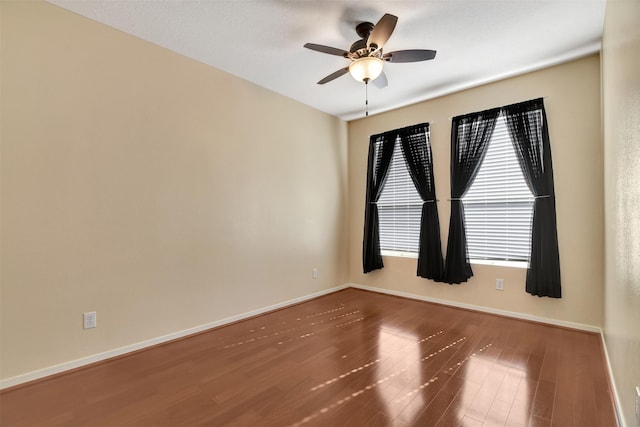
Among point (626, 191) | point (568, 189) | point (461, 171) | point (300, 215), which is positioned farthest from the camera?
point (300, 215)

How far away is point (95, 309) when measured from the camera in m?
2.45

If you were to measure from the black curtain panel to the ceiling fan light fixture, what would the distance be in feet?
6.10

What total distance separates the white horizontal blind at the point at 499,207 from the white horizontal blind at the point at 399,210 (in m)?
0.73

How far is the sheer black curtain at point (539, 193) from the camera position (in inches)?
123

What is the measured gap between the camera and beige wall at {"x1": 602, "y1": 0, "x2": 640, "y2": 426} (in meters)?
1.31

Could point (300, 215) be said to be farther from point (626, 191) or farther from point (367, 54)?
point (626, 191)

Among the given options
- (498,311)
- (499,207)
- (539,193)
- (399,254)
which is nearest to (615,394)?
(498,311)

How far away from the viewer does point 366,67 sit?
2.47 meters

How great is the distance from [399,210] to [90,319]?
3.80 m

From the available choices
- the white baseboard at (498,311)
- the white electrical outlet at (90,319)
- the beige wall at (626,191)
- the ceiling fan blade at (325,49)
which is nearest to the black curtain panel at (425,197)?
the white baseboard at (498,311)

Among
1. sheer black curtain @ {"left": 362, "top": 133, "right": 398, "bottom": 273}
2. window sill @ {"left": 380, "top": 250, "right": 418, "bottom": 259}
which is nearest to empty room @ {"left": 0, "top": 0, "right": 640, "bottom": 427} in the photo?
window sill @ {"left": 380, "top": 250, "right": 418, "bottom": 259}

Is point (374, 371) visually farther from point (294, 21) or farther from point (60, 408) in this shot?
point (294, 21)

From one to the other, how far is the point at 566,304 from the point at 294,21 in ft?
12.6

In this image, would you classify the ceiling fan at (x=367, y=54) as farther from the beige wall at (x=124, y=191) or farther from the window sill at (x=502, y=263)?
the window sill at (x=502, y=263)
